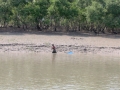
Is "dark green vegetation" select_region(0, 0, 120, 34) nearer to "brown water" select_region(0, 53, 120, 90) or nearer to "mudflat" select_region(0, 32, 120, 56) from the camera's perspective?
"mudflat" select_region(0, 32, 120, 56)

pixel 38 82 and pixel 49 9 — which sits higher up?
pixel 49 9

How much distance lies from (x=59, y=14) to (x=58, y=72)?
17692mm

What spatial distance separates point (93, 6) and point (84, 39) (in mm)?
4544

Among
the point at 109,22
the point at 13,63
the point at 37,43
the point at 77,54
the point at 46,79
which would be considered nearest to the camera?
the point at 46,79

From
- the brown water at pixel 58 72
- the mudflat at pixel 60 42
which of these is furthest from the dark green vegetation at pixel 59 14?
the brown water at pixel 58 72

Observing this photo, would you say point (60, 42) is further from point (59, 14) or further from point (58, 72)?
point (58, 72)

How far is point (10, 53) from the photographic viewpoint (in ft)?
87.0

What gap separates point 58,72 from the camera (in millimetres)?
18922

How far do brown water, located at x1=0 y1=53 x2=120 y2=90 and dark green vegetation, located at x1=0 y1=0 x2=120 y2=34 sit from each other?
31.1ft

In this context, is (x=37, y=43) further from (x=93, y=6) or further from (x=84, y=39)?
(x=93, y=6)

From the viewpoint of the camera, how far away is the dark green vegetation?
115 feet

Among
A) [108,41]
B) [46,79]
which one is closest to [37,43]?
[108,41]

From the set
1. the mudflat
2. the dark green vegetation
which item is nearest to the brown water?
the mudflat

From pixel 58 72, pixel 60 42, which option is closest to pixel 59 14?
pixel 60 42
